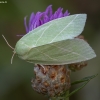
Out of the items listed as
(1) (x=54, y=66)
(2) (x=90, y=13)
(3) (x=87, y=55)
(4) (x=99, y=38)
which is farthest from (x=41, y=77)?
(2) (x=90, y=13)

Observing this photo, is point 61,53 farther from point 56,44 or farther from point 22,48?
point 22,48

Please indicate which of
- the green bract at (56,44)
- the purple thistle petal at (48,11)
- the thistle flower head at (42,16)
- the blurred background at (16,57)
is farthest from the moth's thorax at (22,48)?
the blurred background at (16,57)

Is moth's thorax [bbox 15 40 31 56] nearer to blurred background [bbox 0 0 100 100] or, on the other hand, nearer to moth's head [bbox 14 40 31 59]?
moth's head [bbox 14 40 31 59]

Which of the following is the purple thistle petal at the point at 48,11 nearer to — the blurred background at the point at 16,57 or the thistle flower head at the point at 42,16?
the thistle flower head at the point at 42,16

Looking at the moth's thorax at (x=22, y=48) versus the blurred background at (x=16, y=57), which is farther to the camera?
the blurred background at (x=16, y=57)

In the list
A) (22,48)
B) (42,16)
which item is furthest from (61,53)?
(42,16)

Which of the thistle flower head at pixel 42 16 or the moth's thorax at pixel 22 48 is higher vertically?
the thistle flower head at pixel 42 16

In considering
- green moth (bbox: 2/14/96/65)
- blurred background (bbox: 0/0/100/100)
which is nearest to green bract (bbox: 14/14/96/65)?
green moth (bbox: 2/14/96/65)
